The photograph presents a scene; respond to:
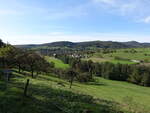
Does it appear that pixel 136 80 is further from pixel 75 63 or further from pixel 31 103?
pixel 31 103

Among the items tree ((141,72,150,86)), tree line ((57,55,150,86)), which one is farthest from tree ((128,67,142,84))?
tree ((141,72,150,86))

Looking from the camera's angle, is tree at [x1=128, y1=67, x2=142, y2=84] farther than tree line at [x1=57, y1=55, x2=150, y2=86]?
Yes

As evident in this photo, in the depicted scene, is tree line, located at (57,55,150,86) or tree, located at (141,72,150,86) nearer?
tree, located at (141,72,150,86)

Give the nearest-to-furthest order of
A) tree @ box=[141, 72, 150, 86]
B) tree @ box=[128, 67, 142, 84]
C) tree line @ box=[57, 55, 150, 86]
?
tree @ box=[141, 72, 150, 86] < tree line @ box=[57, 55, 150, 86] < tree @ box=[128, 67, 142, 84]

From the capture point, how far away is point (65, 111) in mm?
15836

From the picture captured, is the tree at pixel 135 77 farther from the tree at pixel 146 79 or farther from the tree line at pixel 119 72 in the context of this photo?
the tree at pixel 146 79

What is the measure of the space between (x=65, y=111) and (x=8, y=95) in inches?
236

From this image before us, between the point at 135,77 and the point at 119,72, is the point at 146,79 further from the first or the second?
the point at 119,72

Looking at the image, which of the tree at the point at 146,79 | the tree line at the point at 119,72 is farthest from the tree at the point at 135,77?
the tree at the point at 146,79

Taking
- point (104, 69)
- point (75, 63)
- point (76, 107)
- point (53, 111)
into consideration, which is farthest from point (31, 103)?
point (75, 63)

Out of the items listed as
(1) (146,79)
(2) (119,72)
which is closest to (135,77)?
(1) (146,79)

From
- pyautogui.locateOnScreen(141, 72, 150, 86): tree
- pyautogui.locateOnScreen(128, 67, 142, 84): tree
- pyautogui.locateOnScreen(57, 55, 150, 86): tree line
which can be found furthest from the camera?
pyautogui.locateOnScreen(128, 67, 142, 84): tree

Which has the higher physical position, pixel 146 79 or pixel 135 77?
pixel 146 79

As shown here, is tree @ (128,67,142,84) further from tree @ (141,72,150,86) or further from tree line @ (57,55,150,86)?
tree @ (141,72,150,86)
